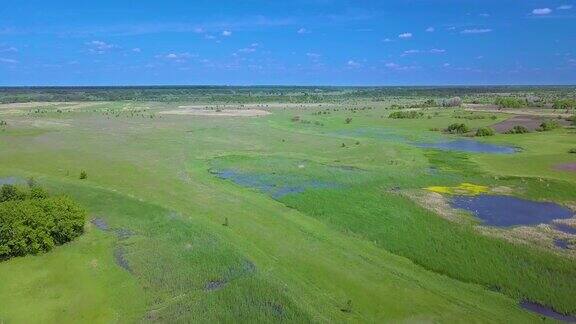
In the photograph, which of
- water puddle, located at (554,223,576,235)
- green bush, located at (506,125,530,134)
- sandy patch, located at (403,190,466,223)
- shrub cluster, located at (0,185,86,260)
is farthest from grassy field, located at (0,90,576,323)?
green bush, located at (506,125,530,134)

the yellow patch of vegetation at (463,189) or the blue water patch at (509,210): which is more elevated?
the yellow patch of vegetation at (463,189)

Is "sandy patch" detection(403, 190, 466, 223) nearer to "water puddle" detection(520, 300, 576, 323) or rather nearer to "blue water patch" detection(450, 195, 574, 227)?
"blue water patch" detection(450, 195, 574, 227)

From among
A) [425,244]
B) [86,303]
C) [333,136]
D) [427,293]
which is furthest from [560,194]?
[333,136]

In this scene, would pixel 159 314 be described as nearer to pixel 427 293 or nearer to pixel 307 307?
pixel 307 307

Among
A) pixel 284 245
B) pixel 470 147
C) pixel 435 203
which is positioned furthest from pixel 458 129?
pixel 284 245

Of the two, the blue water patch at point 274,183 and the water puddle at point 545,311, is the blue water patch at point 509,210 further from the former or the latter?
the blue water patch at point 274,183

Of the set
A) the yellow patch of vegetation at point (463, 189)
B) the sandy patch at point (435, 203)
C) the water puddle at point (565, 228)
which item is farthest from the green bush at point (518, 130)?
the water puddle at point (565, 228)

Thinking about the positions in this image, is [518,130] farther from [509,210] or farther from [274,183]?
[274,183]
